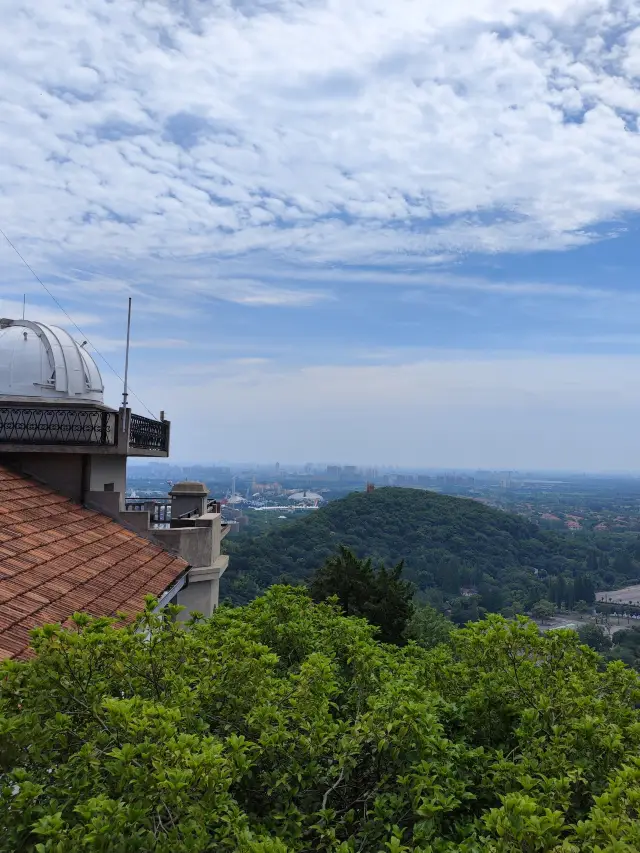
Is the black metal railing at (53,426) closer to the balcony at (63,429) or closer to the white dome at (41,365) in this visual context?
the balcony at (63,429)

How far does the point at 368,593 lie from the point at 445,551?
8071 cm

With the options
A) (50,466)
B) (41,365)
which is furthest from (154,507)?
(41,365)

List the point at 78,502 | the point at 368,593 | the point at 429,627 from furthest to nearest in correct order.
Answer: the point at 429,627, the point at 368,593, the point at 78,502

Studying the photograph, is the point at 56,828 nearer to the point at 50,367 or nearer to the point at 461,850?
the point at 461,850

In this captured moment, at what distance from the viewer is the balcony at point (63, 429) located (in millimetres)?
12422

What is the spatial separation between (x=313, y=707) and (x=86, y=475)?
9357 millimetres

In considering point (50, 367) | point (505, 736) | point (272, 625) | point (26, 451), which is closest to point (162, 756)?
point (505, 736)

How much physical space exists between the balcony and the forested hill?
4882 cm

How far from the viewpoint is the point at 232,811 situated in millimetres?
3664

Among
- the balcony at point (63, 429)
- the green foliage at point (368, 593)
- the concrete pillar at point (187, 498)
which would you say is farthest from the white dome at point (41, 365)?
the green foliage at point (368, 593)

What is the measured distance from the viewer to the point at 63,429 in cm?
1257

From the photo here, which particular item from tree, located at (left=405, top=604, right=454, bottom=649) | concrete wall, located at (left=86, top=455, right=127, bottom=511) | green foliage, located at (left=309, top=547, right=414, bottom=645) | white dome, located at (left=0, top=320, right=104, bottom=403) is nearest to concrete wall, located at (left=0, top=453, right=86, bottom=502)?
concrete wall, located at (left=86, top=455, right=127, bottom=511)

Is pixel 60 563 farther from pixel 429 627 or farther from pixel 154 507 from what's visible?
pixel 429 627

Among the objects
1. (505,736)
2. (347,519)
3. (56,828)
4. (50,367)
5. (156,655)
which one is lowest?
(347,519)
